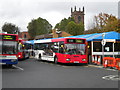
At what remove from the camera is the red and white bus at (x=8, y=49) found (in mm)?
17328

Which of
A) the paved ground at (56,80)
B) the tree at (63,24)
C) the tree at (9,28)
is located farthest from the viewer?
the tree at (63,24)

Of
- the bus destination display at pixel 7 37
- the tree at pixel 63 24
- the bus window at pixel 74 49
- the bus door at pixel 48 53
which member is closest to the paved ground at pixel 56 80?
the bus destination display at pixel 7 37

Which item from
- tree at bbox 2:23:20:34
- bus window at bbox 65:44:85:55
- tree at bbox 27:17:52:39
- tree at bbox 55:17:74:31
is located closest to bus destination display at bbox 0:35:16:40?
bus window at bbox 65:44:85:55

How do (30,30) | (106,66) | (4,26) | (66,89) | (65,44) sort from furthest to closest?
(30,30)
(4,26)
(65,44)
(106,66)
(66,89)

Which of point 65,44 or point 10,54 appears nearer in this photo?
point 10,54

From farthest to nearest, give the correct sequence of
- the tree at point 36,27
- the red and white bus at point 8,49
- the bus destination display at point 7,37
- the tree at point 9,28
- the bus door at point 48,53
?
the tree at point 36,27
the tree at point 9,28
the bus door at point 48,53
the bus destination display at point 7,37
the red and white bus at point 8,49

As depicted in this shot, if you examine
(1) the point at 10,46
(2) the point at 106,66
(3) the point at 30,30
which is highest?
(3) the point at 30,30

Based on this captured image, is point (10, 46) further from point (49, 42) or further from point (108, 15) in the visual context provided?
point (108, 15)

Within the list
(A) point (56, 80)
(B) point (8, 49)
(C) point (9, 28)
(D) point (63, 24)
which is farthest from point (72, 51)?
(D) point (63, 24)

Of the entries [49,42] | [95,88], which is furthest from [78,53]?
[95,88]

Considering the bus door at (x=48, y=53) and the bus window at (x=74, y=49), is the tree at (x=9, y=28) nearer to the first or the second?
the bus door at (x=48, y=53)

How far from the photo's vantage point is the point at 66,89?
9008 millimetres

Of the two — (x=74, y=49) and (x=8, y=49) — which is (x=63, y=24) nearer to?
(x=74, y=49)

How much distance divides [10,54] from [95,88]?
997cm
